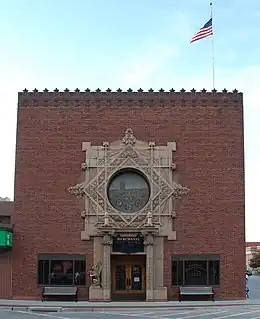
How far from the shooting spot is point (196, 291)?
3378 centimetres

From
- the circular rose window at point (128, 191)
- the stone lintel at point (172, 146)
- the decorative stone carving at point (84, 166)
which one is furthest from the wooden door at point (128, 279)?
the stone lintel at point (172, 146)

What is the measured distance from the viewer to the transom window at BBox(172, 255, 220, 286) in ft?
112

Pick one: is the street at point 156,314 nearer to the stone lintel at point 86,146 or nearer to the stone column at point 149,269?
the stone column at point 149,269

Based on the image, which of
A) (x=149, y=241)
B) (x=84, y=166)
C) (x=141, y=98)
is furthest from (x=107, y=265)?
(x=141, y=98)

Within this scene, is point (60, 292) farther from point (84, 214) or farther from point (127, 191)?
point (127, 191)

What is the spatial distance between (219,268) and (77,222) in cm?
830

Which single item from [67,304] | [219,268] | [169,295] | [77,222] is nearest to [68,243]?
[77,222]

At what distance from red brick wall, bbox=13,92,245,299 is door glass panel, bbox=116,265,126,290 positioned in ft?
6.11

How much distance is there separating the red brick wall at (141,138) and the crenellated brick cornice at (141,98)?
0.06 metres

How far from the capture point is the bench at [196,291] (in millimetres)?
33594

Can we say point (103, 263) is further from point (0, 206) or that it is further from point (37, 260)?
A: point (0, 206)

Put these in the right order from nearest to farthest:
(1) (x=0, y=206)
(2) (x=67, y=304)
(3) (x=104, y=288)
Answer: (2) (x=67, y=304)
(3) (x=104, y=288)
(1) (x=0, y=206)

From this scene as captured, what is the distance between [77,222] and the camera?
34562 millimetres

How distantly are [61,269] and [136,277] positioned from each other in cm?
422
